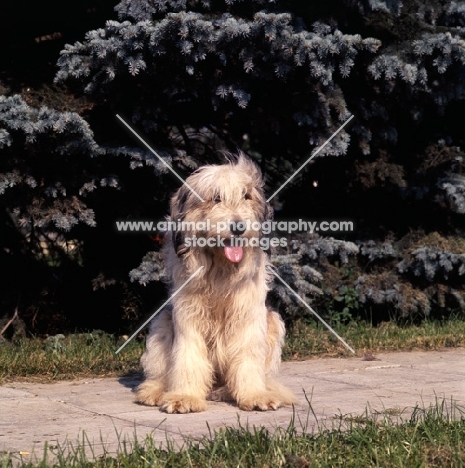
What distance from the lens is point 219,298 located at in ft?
17.2

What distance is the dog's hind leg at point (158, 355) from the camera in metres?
5.41

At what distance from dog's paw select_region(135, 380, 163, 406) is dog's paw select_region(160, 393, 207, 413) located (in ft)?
0.54

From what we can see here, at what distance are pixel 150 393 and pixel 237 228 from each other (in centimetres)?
116

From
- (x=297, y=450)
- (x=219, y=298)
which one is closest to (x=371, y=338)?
(x=219, y=298)

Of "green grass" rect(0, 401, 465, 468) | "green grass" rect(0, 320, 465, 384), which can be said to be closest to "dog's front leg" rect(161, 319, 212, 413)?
"green grass" rect(0, 401, 465, 468)

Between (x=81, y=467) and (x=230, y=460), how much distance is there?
24.1 inches

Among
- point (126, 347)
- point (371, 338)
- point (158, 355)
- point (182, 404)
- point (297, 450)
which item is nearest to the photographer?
point (297, 450)

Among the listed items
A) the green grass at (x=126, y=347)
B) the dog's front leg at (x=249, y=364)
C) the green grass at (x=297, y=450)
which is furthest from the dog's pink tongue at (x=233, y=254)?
the green grass at (x=126, y=347)

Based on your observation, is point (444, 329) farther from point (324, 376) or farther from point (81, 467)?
point (81, 467)

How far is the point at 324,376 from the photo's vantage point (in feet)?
20.7

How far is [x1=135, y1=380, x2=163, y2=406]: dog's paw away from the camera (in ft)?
17.1

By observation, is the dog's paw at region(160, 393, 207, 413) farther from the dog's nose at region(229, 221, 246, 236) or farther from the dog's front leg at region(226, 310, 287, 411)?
the dog's nose at region(229, 221, 246, 236)

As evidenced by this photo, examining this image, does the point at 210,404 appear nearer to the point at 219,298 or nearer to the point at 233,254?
the point at 219,298

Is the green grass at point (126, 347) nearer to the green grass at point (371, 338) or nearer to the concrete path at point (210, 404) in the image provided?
the green grass at point (371, 338)
